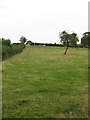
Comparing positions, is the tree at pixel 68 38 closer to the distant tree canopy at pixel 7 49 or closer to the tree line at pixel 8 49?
the tree line at pixel 8 49

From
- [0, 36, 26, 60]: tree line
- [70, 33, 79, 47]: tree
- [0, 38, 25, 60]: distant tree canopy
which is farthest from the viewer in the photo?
[70, 33, 79, 47]: tree

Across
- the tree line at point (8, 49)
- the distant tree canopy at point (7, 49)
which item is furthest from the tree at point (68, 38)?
the distant tree canopy at point (7, 49)

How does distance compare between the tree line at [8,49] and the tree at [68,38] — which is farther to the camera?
the tree at [68,38]

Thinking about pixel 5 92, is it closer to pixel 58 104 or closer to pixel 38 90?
pixel 38 90

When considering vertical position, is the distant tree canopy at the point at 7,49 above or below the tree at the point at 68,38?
below

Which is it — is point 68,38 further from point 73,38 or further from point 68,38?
point 73,38

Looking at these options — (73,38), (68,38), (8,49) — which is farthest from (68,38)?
(8,49)

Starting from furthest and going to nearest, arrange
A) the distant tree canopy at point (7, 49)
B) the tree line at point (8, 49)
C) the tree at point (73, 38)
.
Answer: the tree at point (73, 38)
the tree line at point (8, 49)
the distant tree canopy at point (7, 49)

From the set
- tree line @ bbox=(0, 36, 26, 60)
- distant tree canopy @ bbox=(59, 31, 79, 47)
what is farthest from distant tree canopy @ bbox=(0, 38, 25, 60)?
distant tree canopy @ bbox=(59, 31, 79, 47)

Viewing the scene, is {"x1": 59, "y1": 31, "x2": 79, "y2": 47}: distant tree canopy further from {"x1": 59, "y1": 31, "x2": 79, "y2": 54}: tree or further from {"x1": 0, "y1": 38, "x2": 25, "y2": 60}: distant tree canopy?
{"x1": 0, "y1": 38, "x2": 25, "y2": 60}: distant tree canopy

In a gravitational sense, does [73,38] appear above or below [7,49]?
above

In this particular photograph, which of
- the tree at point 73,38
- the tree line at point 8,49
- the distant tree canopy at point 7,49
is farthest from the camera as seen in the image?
the tree at point 73,38

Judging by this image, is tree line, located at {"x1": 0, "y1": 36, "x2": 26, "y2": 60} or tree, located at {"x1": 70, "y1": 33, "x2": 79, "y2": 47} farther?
tree, located at {"x1": 70, "y1": 33, "x2": 79, "y2": 47}

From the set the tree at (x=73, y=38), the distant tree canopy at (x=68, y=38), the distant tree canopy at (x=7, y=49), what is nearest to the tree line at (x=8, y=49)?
the distant tree canopy at (x=7, y=49)
